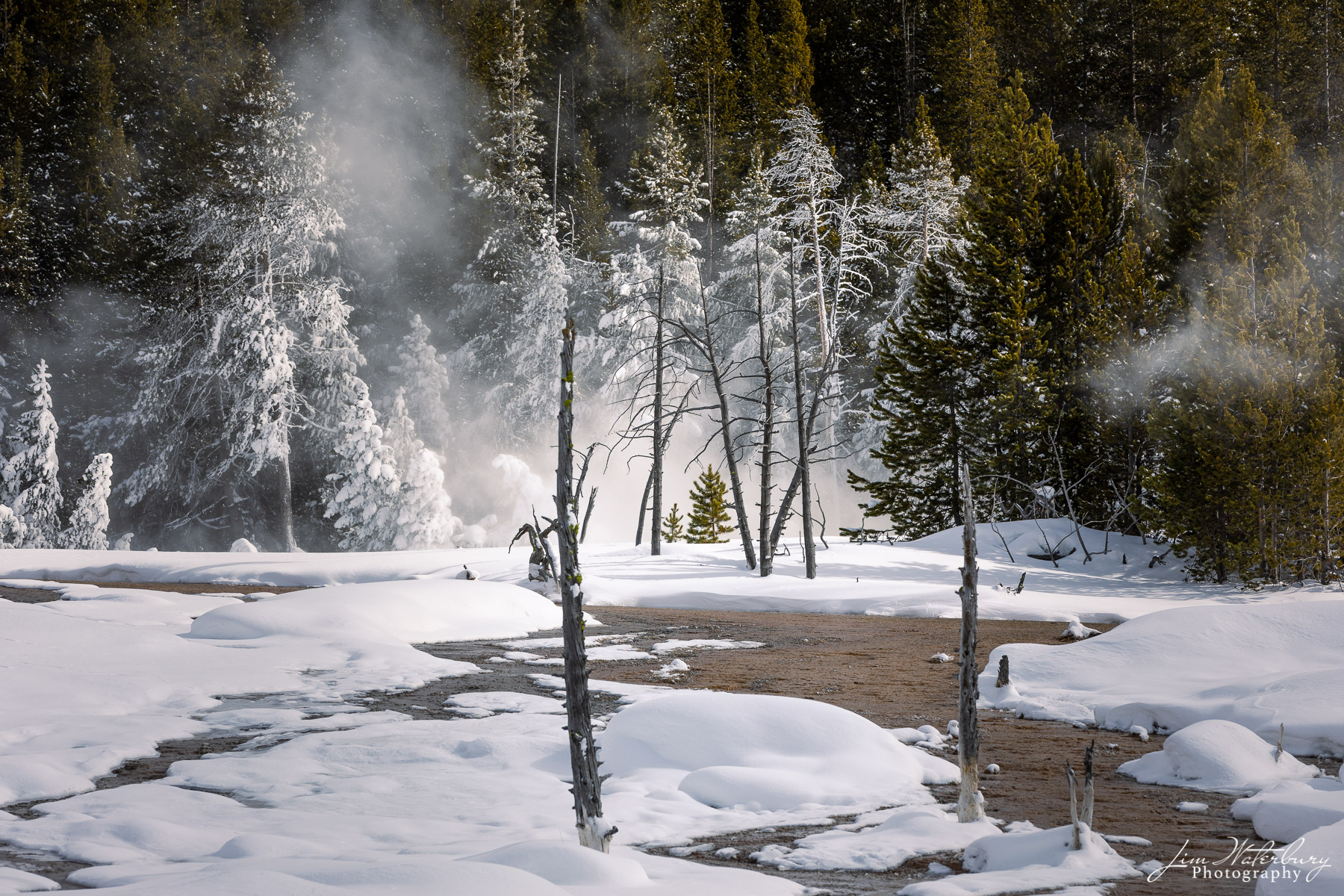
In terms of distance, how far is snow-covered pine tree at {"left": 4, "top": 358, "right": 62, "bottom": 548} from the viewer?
2639 centimetres

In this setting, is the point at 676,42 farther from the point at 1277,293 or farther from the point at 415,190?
the point at 1277,293

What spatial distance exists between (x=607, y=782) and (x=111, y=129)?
34.9 m

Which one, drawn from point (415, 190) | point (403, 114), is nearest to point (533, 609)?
point (415, 190)

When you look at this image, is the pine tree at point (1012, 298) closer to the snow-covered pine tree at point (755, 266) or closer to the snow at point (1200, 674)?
the snow-covered pine tree at point (755, 266)

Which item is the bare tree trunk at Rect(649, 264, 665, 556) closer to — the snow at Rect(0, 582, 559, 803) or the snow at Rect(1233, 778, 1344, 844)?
the snow at Rect(0, 582, 559, 803)

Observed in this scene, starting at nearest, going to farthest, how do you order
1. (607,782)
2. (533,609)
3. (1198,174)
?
(607,782) < (533,609) < (1198,174)

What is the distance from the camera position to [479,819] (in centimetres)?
504

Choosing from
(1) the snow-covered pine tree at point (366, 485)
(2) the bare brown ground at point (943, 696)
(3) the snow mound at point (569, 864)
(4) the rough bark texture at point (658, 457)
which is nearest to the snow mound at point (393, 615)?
(2) the bare brown ground at point (943, 696)

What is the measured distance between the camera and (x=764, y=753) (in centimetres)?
599

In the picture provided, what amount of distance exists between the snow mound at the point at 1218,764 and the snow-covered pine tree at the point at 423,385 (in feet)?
98.6

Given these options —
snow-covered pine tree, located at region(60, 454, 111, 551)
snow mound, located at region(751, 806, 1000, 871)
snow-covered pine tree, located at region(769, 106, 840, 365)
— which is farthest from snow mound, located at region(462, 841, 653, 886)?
snow-covered pine tree, located at region(60, 454, 111, 551)

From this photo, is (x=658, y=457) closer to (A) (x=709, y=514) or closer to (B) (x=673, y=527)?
(A) (x=709, y=514)

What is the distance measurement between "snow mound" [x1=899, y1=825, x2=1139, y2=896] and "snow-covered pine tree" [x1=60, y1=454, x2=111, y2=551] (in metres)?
29.3

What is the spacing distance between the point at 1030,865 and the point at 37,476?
101ft
